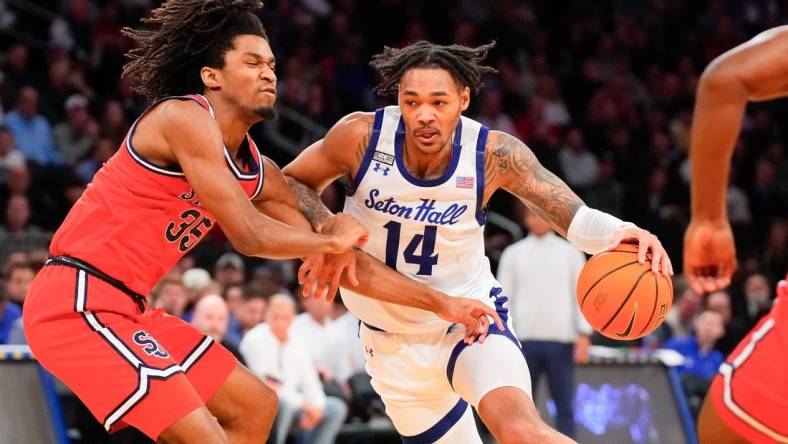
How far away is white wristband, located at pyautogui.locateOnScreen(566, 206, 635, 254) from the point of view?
4.93 meters

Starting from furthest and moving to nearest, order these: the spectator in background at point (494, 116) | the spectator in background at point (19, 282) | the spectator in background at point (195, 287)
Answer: the spectator in background at point (494, 116) < the spectator in background at point (195, 287) < the spectator in background at point (19, 282)

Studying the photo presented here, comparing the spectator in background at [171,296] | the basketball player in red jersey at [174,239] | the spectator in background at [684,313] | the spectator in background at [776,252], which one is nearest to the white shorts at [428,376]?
the basketball player in red jersey at [174,239]

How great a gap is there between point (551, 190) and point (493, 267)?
744 centimetres

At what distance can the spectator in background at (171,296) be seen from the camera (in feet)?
29.0

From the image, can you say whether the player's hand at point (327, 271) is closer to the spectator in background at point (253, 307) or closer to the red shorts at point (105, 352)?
the red shorts at point (105, 352)

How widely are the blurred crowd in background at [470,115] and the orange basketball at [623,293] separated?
3.98m

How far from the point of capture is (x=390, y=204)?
5191mm

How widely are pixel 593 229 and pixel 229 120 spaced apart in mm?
1518

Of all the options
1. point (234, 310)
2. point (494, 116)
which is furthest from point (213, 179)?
point (494, 116)

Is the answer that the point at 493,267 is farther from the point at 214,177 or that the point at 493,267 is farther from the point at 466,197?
the point at 214,177

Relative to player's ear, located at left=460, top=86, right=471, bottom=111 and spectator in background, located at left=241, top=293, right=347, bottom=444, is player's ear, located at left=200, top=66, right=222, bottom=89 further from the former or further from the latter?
spectator in background, located at left=241, top=293, right=347, bottom=444

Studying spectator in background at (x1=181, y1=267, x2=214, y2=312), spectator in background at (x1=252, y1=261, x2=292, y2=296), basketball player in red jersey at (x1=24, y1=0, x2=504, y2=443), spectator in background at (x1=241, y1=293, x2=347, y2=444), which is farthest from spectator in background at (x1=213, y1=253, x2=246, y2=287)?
basketball player in red jersey at (x1=24, y1=0, x2=504, y2=443)

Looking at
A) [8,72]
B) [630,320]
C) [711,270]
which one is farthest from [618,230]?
[8,72]

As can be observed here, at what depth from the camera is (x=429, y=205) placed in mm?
5168
